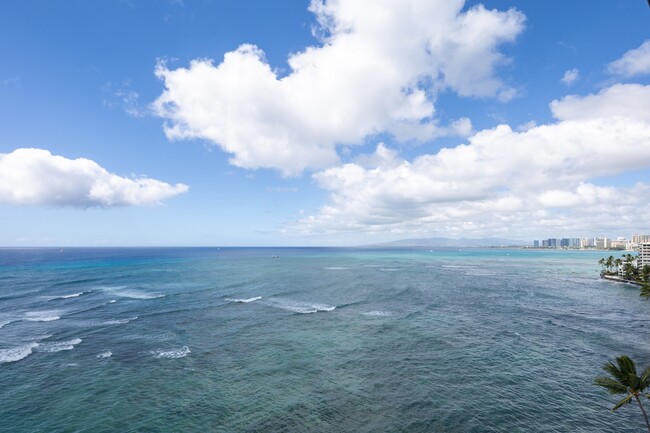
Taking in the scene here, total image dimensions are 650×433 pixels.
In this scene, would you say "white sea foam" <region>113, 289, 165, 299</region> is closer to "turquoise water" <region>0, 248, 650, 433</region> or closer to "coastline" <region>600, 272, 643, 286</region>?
"turquoise water" <region>0, 248, 650, 433</region>

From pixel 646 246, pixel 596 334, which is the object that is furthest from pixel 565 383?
pixel 646 246

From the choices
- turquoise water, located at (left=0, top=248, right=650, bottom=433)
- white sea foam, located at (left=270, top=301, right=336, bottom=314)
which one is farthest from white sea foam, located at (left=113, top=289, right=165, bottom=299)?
white sea foam, located at (left=270, top=301, right=336, bottom=314)

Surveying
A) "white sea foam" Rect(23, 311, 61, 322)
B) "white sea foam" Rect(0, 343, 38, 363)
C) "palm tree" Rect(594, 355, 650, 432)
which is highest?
"palm tree" Rect(594, 355, 650, 432)

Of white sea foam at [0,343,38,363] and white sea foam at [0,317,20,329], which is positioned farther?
white sea foam at [0,317,20,329]

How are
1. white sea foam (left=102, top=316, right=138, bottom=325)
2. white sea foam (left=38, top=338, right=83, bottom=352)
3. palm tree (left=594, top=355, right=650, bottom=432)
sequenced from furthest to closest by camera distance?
white sea foam (left=102, top=316, right=138, bottom=325) → white sea foam (left=38, top=338, right=83, bottom=352) → palm tree (left=594, top=355, right=650, bottom=432)

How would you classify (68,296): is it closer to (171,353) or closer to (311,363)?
(171,353)
